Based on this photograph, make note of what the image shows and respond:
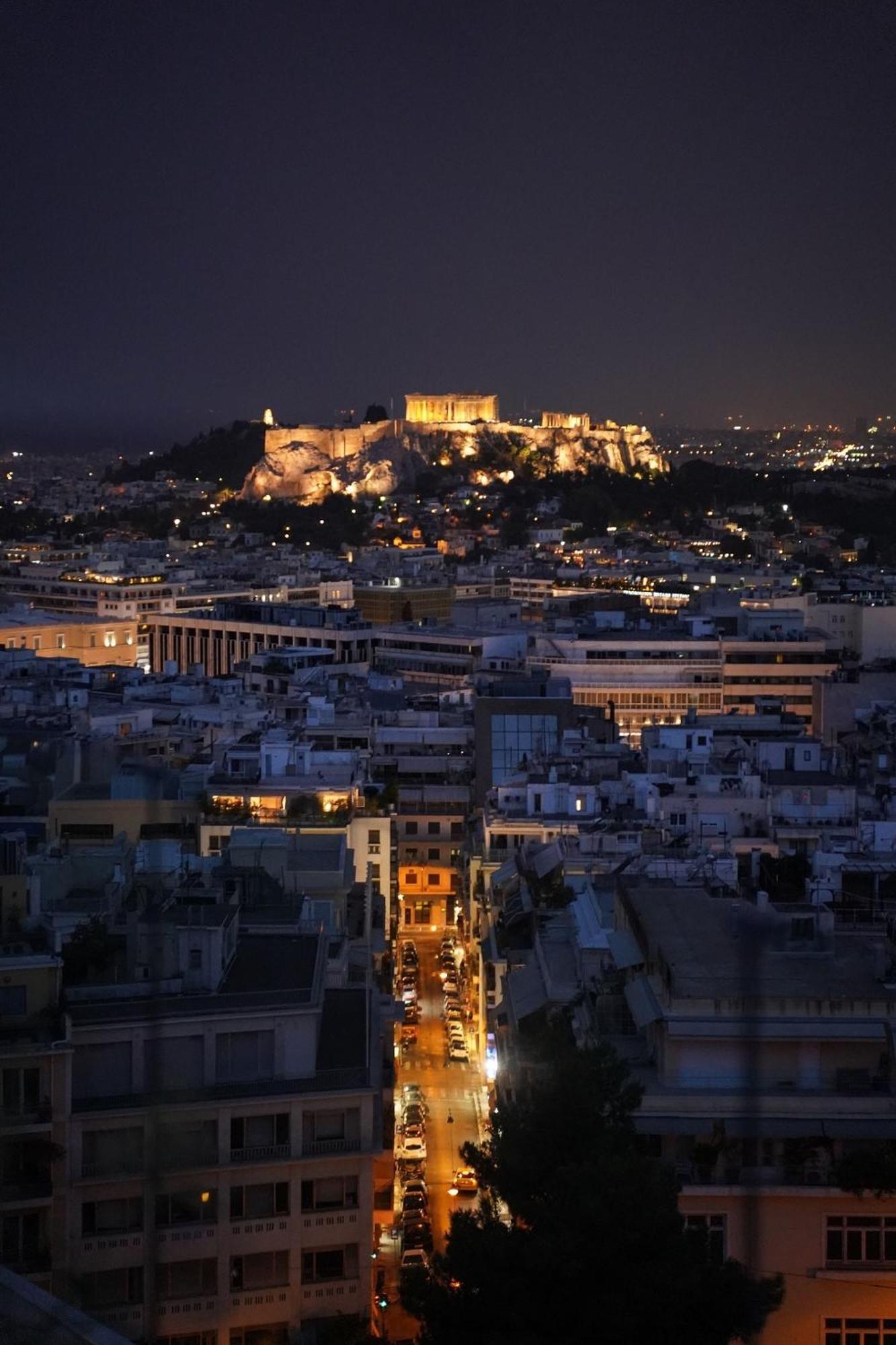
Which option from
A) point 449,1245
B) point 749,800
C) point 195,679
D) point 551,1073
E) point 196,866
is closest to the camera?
point 449,1245

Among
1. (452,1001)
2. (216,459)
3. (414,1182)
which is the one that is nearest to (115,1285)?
(414,1182)

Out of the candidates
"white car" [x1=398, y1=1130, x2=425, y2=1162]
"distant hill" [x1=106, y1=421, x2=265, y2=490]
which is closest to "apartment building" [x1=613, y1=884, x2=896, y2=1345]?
"white car" [x1=398, y1=1130, x2=425, y2=1162]

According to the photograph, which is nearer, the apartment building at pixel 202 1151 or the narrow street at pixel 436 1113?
the apartment building at pixel 202 1151

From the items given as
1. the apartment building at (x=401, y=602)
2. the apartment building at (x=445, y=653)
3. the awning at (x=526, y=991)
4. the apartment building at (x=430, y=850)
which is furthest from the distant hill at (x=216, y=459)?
the awning at (x=526, y=991)

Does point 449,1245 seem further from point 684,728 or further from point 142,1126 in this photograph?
point 684,728

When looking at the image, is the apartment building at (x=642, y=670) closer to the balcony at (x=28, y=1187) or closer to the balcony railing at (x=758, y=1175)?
the balcony railing at (x=758, y=1175)

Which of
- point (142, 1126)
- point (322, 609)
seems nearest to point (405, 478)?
point (322, 609)
